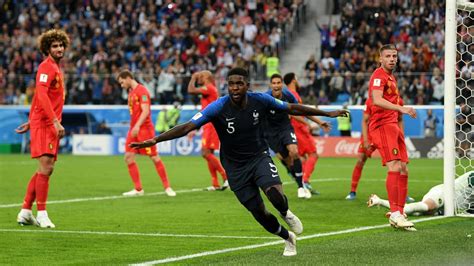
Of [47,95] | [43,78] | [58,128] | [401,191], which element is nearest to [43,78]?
[43,78]

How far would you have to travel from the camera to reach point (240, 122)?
9414mm

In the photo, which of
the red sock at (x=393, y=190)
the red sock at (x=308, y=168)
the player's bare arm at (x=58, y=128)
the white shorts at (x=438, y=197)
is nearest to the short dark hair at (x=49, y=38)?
the player's bare arm at (x=58, y=128)

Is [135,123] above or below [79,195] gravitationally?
above

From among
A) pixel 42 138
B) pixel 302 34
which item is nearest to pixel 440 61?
pixel 302 34

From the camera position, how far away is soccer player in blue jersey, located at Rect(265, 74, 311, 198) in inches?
667

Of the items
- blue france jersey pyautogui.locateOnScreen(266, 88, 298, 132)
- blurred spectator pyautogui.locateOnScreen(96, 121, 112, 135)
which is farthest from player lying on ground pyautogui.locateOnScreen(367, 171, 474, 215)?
blurred spectator pyautogui.locateOnScreen(96, 121, 112, 135)

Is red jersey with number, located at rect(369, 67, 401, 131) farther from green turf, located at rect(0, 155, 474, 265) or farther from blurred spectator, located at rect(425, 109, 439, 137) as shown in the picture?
blurred spectator, located at rect(425, 109, 439, 137)

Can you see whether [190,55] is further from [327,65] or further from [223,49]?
[327,65]

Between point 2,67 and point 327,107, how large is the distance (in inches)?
656

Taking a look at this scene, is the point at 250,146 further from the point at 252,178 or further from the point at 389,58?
the point at 389,58

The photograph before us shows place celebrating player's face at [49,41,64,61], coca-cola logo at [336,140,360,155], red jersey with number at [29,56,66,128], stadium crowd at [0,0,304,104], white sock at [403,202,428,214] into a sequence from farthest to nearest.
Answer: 1. stadium crowd at [0,0,304,104]
2. coca-cola logo at [336,140,360,155]
3. white sock at [403,202,428,214]
4. celebrating player's face at [49,41,64,61]
5. red jersey with number at [29,56,66,128]

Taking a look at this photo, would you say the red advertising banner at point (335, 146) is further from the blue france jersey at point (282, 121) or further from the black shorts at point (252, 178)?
the black shorts at point (252, 178)

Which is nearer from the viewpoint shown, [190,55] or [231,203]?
[231,203]

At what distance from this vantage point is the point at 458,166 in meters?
14.9
